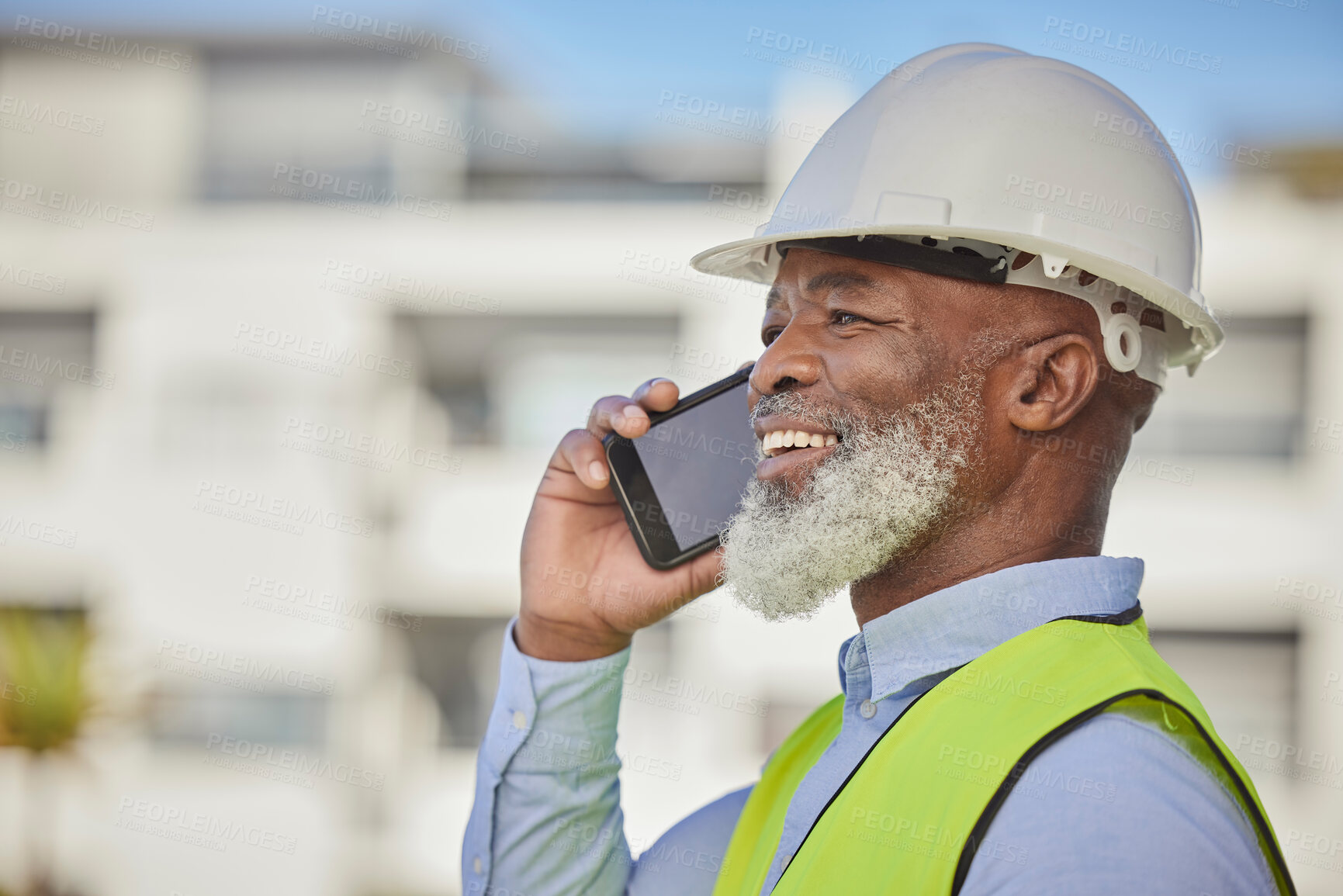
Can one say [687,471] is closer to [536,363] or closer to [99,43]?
[536,363]

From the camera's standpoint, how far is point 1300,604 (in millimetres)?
15023

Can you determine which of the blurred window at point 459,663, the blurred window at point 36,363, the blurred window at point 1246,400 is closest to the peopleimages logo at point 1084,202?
the blurred window at point 1246,400

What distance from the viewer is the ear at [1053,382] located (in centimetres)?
178

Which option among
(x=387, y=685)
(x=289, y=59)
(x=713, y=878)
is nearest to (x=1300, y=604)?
(x=387, y=685)

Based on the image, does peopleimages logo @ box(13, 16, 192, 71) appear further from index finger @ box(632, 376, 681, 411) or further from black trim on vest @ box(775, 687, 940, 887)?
black trim on vest @ box(775, 687, 940, 887)

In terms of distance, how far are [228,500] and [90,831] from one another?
5.67 metres

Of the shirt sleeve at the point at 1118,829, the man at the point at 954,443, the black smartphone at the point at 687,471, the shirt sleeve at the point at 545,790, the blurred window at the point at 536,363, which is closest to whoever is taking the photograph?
the shirt sleeve at the point at 1118,829

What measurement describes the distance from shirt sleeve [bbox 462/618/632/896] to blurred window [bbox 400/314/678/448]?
14.3 metres

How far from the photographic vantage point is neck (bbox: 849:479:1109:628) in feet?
5.82

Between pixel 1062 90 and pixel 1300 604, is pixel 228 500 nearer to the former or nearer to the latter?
pixel 1300 604

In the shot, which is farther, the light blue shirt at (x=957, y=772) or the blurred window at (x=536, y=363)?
the blurred window at (x=536, y=363)

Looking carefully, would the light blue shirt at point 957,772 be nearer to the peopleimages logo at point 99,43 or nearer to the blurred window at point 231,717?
the blurred window at point 231,717

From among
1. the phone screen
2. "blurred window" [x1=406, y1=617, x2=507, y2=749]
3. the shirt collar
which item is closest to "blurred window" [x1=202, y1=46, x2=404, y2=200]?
"blurred window" [x1=406, y1=617, x2=507, y2=749]

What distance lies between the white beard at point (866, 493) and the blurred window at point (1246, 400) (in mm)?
15126
